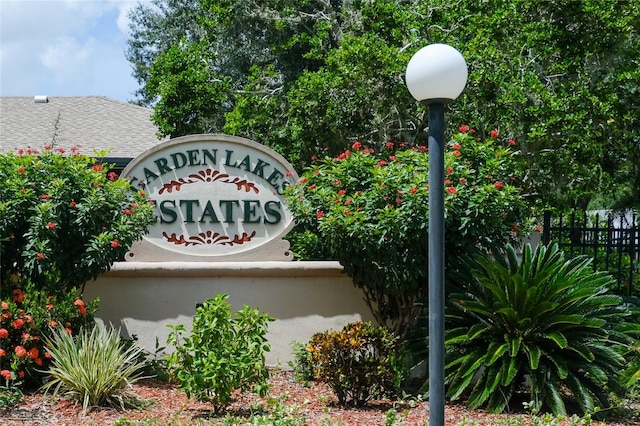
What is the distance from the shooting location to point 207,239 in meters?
10.1

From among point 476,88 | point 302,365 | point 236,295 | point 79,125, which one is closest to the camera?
point 302,365

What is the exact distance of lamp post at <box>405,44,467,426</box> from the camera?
5230 millimetres

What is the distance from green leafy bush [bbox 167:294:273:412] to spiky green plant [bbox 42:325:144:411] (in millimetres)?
645

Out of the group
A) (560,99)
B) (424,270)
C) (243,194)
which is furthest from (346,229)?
(560,99)

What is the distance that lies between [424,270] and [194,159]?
3357 mm

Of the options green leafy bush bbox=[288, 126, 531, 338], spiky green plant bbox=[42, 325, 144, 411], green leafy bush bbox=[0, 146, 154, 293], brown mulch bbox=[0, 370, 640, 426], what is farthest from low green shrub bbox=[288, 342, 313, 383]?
green leafy bush bbox=[0, 146, 154, 293]

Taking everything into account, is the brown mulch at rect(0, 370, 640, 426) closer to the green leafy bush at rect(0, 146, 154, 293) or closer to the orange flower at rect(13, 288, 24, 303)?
the orange flower at rect(13, 288, 24, 303)

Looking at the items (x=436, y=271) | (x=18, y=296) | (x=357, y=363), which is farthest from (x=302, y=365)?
(x=436, y=271)

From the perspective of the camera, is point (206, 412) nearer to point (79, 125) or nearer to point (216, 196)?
point (216, 196)

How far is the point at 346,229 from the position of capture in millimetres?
8430

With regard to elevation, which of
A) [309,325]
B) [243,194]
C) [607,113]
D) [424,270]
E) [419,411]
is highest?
[607,113]

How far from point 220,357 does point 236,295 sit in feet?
8.06

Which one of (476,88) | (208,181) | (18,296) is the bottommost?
(18,296)

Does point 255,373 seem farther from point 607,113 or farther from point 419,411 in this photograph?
point 607,113
